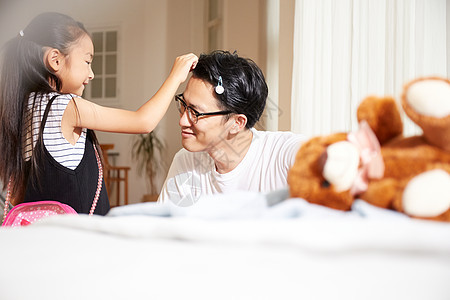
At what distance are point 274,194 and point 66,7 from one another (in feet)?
20.6

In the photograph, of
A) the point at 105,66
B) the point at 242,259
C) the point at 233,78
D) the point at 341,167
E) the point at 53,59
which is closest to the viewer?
the point at 242,259

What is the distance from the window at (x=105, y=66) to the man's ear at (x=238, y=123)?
4723 millimetres

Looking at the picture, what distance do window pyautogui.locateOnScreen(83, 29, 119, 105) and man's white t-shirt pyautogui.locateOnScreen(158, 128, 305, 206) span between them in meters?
4.67

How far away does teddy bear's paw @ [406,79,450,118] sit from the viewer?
424 mm

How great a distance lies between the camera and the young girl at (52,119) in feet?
4.06

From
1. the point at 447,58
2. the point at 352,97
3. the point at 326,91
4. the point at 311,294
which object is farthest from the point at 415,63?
the point at 311,294

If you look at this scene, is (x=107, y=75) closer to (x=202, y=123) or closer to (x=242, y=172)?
(x=202, y=123)

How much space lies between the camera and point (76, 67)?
142 centimetres

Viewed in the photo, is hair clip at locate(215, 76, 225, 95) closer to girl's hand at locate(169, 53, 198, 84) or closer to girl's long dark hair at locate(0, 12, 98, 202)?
girl's hand at locate(169, 53, 198, 84)

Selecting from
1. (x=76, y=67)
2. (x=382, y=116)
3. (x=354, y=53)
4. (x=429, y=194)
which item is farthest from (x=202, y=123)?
(x=429, y=194)

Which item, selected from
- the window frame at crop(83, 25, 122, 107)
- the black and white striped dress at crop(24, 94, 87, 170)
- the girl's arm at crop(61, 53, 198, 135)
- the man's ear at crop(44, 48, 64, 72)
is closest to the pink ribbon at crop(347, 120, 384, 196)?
the girl's arm at crop(61, 53, 198, 135)

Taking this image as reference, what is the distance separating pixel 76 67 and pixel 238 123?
1.97 ft

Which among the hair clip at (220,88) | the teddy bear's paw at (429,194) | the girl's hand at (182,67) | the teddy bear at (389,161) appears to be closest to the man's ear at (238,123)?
the hair clip at (220,88)

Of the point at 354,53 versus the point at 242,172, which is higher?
the point at 354,53
